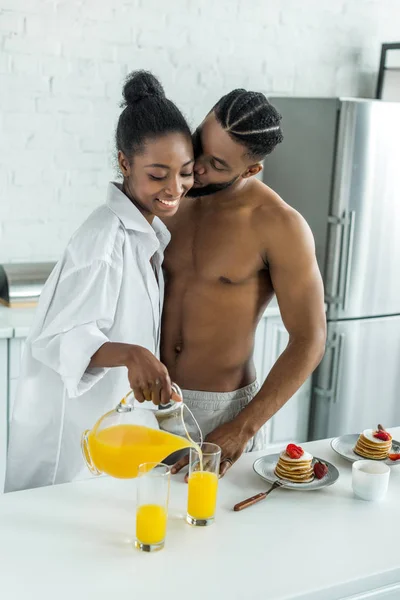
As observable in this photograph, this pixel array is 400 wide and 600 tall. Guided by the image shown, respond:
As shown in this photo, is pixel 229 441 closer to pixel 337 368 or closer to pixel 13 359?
pixel 13 359

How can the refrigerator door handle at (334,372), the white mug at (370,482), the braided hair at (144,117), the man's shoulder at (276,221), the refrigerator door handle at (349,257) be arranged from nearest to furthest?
1. the white mug at (370,482)
2. the braided hair at (144,117)
3. the man's shoulder at (276,221)
4. the refrigerator door handle at (349,257)
5. the refrigerator door handle at (334,372)

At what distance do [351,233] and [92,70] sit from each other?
1.24 meters

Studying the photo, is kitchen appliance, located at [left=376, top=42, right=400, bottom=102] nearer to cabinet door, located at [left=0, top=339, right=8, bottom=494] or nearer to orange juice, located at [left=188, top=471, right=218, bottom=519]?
cabinet door, located at [left=0, top=339, right=8, bottom=494]

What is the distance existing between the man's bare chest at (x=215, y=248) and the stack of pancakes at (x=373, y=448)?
48cm

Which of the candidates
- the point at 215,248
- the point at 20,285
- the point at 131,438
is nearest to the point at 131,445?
the point at 131,438

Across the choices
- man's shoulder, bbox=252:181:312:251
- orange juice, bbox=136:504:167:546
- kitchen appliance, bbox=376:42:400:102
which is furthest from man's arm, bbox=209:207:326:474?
kitchen appliance, bbox=376:42:400:102

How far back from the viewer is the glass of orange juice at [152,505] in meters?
1.31

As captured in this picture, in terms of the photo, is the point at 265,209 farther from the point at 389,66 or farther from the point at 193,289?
the point at 389,66

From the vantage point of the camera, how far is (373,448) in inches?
68.7

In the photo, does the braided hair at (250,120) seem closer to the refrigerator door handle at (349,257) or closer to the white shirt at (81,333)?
the white shirt at (81,333)

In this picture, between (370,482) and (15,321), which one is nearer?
(370,482)

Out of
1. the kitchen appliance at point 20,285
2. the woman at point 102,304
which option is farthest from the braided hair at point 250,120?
the kitchen appliance at point 20,285

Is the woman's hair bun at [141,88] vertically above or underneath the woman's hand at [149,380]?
above

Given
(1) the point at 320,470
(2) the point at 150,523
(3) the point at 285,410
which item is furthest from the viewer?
(3) the point at 285,410
